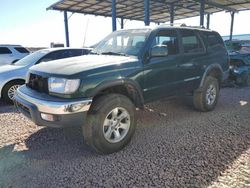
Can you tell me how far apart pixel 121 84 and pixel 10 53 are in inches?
388

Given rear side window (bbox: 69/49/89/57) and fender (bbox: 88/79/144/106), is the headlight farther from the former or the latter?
rear side window (bbox: 69/49/89/57)

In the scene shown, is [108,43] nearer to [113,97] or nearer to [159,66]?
[159,66]

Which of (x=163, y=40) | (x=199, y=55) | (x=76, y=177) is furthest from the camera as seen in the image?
(x=199, y=55)

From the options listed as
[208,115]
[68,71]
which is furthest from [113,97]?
[208,115]

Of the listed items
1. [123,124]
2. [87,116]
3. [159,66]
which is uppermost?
[159,66]

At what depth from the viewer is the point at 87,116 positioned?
3.21 meters

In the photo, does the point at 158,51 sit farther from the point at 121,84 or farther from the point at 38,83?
the point at 38,83

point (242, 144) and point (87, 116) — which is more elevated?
point (87, 116)

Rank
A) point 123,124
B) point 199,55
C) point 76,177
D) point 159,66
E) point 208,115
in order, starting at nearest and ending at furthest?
1. point 76,177
2. point 123,124
3. point 159,66
4. point 199,55
5. point 208,115

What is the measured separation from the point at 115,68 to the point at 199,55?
2.40 metres

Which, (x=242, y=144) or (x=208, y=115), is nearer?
(x=242, y=144)

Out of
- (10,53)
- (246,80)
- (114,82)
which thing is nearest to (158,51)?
(114,82)

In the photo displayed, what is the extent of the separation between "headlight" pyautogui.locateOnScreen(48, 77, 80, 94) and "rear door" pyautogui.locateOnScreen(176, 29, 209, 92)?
222 centimetres

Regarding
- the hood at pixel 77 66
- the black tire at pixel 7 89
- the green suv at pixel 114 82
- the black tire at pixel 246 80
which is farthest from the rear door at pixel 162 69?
the black tire at pixel 246 80
